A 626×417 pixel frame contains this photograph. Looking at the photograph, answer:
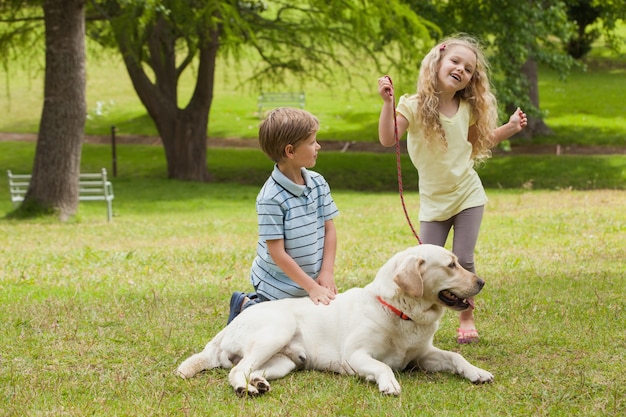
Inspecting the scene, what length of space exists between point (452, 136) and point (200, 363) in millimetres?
2284

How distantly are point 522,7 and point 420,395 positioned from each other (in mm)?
20107

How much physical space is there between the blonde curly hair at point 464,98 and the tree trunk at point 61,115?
11082 mm

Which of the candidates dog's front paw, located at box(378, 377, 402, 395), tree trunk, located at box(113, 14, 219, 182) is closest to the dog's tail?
dog's front paw, located at box(378, 377, 402, 395)

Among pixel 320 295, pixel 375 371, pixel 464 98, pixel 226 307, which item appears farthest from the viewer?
pixel 226 307

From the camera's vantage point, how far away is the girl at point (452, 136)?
5.86 m

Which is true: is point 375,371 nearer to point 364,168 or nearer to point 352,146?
point 364,168

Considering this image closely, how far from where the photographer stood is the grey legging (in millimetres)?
5941

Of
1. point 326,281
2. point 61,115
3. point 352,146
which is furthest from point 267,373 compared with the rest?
point 352,146

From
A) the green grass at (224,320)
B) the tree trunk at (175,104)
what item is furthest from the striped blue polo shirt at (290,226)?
the tree trunk at (175,104)

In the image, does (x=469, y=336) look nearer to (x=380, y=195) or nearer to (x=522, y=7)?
(x=380, y=195)

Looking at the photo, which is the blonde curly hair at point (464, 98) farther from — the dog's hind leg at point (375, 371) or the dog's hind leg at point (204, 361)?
the dog's hind leg at point (204, 361)

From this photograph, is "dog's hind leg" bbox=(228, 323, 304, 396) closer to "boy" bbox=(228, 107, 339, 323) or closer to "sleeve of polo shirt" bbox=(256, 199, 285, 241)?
"boy" bbox=(228, 107, 339, 323)

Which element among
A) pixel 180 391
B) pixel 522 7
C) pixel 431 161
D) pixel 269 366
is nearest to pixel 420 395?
pixel 269 366

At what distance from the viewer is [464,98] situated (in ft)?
19.9
